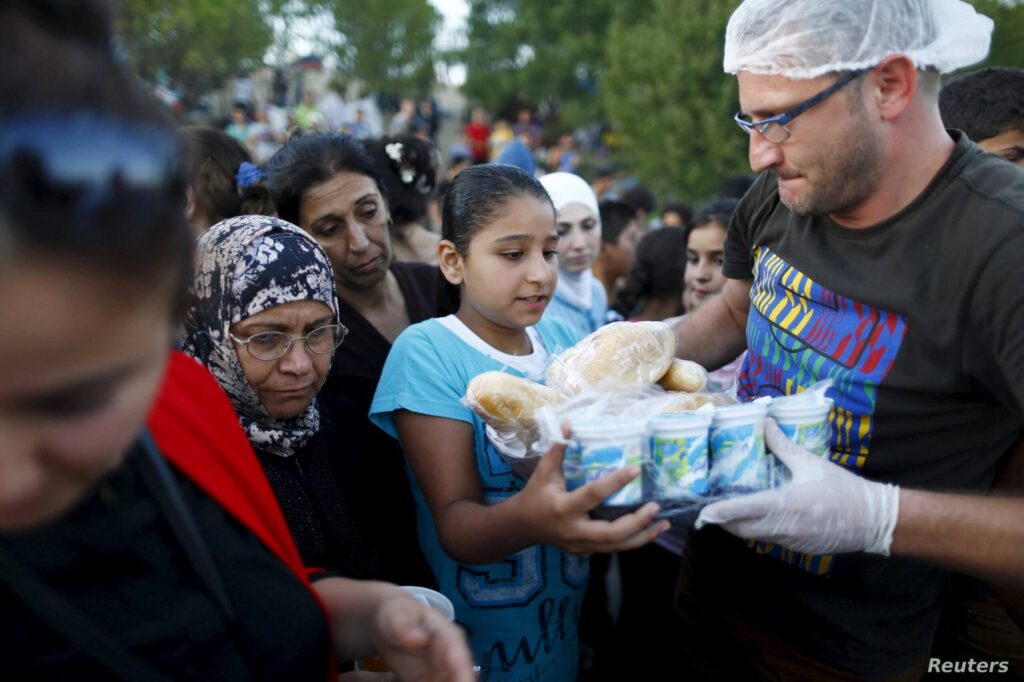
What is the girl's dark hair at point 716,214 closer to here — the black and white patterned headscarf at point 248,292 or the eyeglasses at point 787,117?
the eyeglasses at point 787,117

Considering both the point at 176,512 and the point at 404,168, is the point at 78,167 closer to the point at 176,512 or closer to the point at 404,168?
the point at 176,512

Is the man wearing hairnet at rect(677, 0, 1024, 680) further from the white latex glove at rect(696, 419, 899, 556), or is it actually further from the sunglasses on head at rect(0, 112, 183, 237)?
the sunglasses on head at rect(0, 112, 183, 237)

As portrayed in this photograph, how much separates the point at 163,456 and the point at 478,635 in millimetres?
1252

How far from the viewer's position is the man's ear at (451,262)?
2.28 m

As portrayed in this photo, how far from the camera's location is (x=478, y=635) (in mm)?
2098

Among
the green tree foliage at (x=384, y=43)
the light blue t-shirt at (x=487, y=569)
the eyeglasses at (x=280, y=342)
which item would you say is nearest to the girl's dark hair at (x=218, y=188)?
the eyeglasses at (x=280, y=342)

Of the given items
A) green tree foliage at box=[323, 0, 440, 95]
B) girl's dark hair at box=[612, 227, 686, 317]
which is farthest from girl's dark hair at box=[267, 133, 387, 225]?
green tree foliage at box=[323, 0, 440, 95]

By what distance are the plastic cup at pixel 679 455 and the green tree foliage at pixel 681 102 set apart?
11.4 m

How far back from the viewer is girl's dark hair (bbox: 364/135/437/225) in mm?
4027

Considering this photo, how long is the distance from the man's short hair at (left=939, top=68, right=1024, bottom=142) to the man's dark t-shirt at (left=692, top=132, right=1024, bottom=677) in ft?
4.59

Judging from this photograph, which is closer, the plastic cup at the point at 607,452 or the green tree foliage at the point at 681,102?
the plastic cup at the point at 607,452

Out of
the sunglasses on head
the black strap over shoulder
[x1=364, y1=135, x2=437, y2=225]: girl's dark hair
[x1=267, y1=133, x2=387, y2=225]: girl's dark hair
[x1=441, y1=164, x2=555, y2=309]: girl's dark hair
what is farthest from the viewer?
[x1=364, y1=135, x2=437, y2=225]: girl's dark hair

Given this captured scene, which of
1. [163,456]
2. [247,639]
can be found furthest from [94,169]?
[247,639]

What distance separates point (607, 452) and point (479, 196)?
1.10 metres
